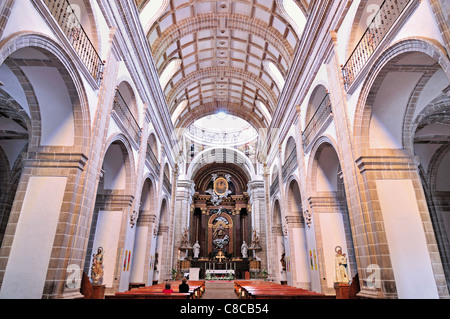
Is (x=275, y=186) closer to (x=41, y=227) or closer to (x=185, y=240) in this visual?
(x=185, y=240)

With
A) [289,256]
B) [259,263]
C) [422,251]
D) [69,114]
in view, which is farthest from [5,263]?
[259,263]

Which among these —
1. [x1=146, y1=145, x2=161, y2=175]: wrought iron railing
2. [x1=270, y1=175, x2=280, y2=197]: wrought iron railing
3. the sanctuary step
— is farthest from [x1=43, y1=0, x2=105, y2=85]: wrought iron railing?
[x1=270, y1=175, x2=280, y2=197]: wrought iron railing

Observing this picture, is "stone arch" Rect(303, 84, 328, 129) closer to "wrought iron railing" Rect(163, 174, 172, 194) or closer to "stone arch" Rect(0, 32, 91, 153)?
"stone arch" Rect(0, 32, 91, 153)

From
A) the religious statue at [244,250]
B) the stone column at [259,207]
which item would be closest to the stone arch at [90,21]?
the stone column at [259,207]

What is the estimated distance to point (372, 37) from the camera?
6906 millimetres

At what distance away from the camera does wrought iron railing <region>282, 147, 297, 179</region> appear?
1339 cm

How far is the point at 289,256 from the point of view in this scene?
14.3 m

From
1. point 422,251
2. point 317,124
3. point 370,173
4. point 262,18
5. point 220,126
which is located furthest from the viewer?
point 220,126

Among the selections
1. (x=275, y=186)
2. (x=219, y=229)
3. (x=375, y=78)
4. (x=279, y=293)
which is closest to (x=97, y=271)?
(x=279, y=293)

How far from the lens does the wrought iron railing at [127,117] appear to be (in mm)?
9541

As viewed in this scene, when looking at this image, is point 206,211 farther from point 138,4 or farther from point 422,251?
point 422,251

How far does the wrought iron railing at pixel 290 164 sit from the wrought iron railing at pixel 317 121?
1.59 m

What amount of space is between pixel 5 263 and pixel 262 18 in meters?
13.5
